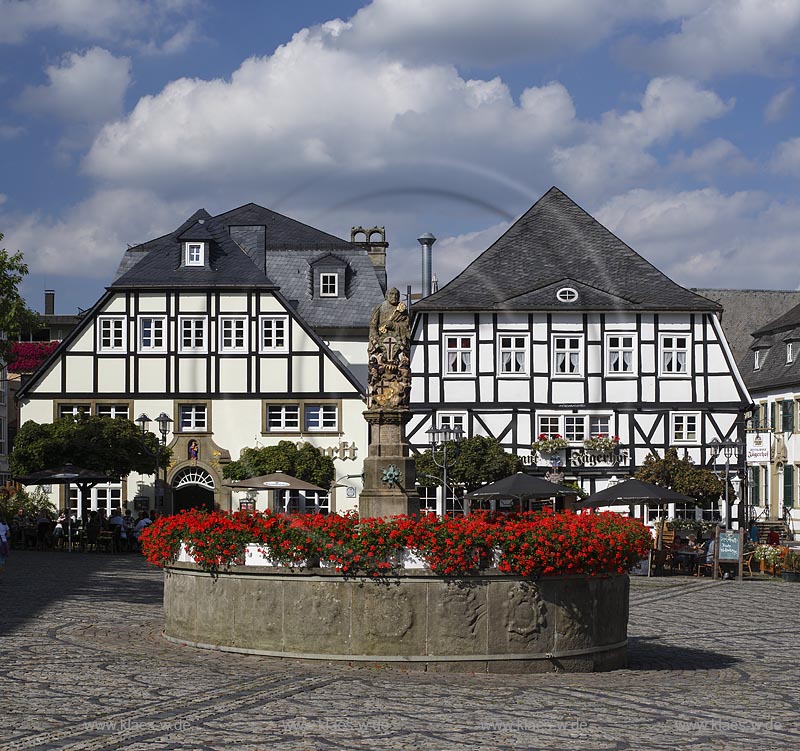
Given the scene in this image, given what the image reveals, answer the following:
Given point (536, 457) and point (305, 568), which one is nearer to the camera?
point (305, 568)

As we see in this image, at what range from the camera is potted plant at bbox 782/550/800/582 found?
2950 centimetres

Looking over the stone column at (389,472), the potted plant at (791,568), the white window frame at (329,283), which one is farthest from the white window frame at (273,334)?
the stone column at (389,472)

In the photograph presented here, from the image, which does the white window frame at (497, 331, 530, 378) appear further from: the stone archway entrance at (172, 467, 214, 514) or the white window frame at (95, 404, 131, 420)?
the white window frame at (95, 404, 131, 420)

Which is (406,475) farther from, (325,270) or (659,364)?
A: (325,270)

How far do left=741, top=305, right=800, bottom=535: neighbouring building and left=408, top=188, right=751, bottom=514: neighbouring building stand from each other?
17.1 ft

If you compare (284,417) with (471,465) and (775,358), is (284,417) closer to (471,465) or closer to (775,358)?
(471,465)

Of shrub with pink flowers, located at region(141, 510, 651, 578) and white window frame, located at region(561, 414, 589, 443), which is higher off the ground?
white window frame, located at region(561, 414, 589, 443)

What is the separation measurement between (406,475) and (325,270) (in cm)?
3813

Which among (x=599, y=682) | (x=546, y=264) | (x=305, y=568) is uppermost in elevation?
(x=546, y=264)

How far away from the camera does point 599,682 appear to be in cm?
1277

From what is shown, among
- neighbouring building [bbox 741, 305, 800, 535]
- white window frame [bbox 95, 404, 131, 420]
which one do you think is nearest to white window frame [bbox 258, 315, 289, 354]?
white window frame [bbox 95, 404, 131, 420]

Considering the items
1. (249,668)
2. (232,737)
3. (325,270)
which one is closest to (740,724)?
(232,737)

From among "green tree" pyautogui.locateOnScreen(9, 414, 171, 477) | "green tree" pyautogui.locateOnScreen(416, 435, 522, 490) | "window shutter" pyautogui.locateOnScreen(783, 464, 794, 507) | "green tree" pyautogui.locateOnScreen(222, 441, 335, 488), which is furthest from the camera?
"window shutter" pyautogui.locateOnScreen(783, 464, 794, 507)

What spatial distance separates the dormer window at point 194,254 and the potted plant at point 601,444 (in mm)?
15177
